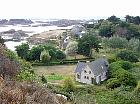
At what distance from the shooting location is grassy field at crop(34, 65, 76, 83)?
37094 mm

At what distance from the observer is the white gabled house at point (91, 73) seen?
3581 cm

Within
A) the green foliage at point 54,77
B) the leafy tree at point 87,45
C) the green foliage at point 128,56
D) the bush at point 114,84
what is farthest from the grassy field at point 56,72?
the green foliage at point 128,56

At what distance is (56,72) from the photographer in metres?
40.6

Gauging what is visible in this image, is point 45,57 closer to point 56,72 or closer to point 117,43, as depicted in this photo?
point 56,72

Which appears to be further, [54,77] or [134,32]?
[134,32]

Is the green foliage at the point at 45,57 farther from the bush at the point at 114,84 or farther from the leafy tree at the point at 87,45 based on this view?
the bush at the point at 114,84

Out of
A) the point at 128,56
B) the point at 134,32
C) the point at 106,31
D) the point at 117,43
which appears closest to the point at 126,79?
the point at 128,56

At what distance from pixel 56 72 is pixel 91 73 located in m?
6.09

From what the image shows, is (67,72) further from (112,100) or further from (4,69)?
(4,69)

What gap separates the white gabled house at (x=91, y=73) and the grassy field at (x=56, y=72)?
2002 millimetres

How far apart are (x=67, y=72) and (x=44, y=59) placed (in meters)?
5.10

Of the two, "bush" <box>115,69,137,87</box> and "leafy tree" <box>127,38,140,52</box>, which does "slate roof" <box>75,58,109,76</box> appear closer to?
"bush" <box>115,69,137,87</box>

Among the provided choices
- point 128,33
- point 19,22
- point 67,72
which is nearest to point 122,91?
point 67,72

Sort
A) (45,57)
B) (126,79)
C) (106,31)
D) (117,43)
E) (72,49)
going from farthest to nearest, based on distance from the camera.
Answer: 1. (106,31)
2. (117,43)
3. (72,49)
4. (45,57)
5. (126,79)
